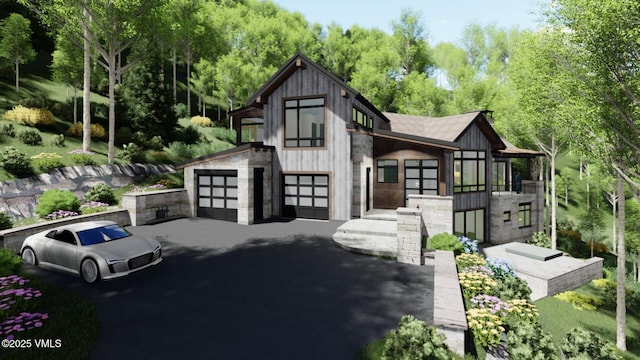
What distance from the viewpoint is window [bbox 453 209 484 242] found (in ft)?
67.6

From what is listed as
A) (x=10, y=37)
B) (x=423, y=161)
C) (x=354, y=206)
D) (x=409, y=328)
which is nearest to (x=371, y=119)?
(x=423, y=161)

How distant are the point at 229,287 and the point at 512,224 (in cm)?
2295

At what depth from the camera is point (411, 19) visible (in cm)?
4325

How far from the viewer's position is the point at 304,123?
19109mm

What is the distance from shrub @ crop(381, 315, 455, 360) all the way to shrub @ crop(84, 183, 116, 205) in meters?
18.6

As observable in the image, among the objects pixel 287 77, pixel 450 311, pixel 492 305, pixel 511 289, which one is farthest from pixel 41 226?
pixel 511 289

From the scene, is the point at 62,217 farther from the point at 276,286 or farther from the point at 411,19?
the point at 411,19

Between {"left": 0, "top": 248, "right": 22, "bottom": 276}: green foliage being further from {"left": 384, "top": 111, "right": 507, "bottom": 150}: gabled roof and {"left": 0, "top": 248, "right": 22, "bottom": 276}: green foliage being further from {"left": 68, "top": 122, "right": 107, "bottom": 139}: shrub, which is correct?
{"left": 384, "top": 111, "right": 507, "bottom": 150}: gabled roof

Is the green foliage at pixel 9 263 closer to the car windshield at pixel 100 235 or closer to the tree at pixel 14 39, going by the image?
the car windshield at pixel 100 235

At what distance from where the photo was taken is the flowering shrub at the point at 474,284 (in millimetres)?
8633

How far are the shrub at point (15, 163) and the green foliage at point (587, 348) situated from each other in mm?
25037

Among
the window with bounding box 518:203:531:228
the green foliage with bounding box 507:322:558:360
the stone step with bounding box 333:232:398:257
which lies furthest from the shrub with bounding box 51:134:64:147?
the window with bounding box 518:203:531:228

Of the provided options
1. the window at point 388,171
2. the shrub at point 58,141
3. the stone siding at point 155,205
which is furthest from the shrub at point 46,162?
the window at point 388,171

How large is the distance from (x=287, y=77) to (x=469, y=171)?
13.6 meters
